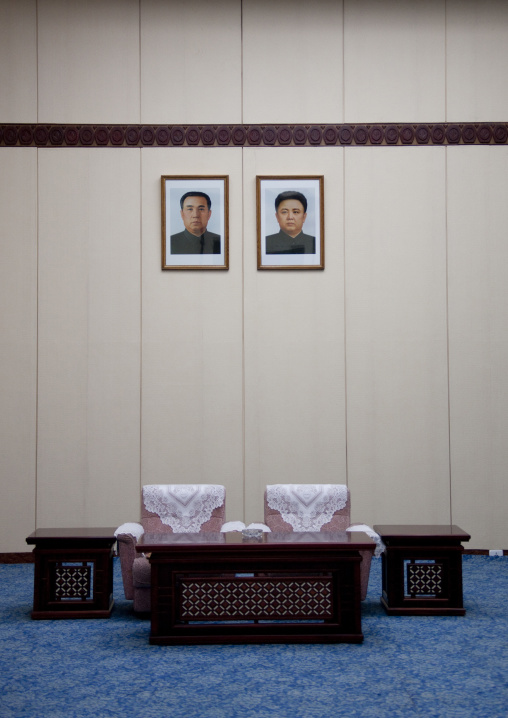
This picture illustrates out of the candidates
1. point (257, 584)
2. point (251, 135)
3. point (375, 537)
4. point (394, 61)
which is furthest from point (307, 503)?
point (394, 61)

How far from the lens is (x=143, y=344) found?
7.05m

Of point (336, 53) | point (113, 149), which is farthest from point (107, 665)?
point (336, 53)

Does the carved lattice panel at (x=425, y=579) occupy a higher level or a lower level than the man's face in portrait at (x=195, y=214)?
lower

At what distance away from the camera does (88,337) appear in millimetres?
7031

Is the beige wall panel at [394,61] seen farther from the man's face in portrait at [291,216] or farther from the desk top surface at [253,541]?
the desk top surface at [253,541]

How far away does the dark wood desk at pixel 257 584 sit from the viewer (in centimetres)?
468

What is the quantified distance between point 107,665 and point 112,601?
3.84 feet

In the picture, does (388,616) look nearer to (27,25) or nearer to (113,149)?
(113,149)

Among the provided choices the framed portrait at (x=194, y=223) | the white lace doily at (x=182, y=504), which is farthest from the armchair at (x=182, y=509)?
the framed portrait at (x=194, y=223)

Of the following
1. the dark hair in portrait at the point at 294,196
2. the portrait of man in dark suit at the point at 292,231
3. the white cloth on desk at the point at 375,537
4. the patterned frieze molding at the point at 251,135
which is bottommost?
the white cloth on desk at the point at 375,537

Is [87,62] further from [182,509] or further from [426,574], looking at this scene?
[426,574]

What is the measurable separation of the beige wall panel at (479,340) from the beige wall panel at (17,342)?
3.72 meters

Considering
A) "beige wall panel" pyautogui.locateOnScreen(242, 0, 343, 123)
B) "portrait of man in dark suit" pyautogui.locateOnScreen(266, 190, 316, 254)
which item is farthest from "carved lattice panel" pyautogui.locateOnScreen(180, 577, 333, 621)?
"beige wall panel" pyautogui.locateOnScreen(242, 0, 343, 123)

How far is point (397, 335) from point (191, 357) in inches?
72.6
